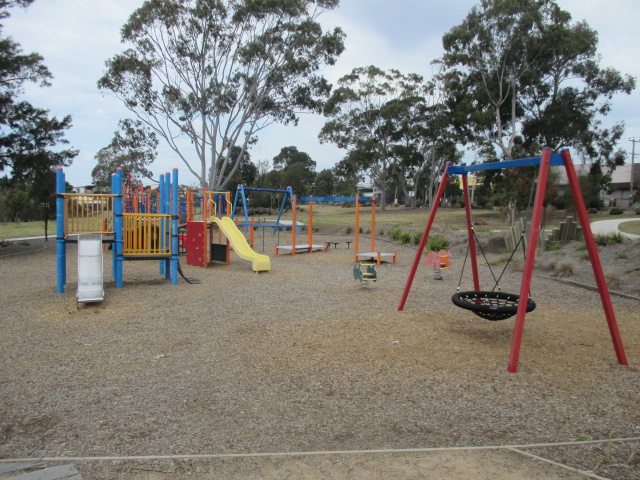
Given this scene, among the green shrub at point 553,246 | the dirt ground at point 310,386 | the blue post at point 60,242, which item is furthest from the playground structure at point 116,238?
the green shrub at point 553,246

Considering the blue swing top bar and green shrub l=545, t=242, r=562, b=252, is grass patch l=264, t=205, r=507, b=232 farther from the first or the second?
the blue swing top bar

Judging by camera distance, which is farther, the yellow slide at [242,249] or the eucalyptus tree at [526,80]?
the eucalyptus tree at [526,80]

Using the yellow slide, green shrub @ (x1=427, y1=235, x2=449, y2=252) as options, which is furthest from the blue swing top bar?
green shrub @ (x1=427, y1=235, x2=449, y2=252)

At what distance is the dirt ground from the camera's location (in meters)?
3.02

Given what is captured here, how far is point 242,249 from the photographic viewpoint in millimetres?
12641

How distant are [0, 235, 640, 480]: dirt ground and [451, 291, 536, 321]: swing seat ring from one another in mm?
376

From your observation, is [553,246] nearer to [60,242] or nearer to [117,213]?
[117,213]

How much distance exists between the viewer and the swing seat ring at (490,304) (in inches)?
206

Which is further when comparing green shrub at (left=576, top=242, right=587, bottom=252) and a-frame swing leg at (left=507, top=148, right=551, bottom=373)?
green shrub at (left=576, top=242, right=587, bottom=252)

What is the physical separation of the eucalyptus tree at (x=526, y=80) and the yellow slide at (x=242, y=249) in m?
25.9

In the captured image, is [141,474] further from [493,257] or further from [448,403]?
[493,257]

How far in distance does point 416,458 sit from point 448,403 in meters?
1.01

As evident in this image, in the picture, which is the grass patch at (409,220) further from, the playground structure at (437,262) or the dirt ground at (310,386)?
the dirt ground at (310,386)

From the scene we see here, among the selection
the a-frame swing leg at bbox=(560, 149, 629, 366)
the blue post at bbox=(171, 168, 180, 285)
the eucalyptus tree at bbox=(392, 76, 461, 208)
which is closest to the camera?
the a-frame swing leg at bbox=(560, 149, 629, 366)
